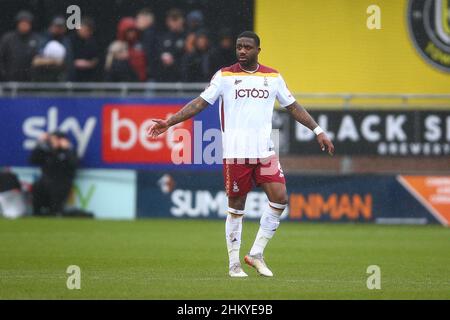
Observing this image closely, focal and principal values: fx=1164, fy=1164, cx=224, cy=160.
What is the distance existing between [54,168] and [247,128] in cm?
1071

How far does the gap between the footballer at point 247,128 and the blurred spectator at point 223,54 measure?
33.2 ft

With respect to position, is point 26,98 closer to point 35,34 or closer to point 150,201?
point 35,34

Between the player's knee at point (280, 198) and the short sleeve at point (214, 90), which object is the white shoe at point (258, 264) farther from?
the short sleeve at point (214, 90)

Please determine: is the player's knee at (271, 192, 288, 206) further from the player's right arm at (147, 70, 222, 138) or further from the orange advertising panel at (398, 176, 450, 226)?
the orange advertising panel at (398, 176, 450, 226)

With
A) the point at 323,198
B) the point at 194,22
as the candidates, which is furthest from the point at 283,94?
the point at 194,22

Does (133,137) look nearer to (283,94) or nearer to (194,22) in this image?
(194,22)

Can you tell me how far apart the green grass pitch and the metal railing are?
239 centimetres

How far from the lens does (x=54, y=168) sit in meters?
22.2

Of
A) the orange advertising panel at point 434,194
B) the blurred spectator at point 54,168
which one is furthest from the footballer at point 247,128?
the blurred spectator at point 54,168

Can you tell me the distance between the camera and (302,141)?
2192cm

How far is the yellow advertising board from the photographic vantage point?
22203mm

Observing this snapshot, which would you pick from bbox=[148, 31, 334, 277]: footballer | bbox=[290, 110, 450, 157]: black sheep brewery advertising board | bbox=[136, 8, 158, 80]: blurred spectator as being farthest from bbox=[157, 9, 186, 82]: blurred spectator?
bbox=[148, 31, 334, 277]: footballer

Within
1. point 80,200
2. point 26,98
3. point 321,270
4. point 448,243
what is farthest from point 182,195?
point 321,270

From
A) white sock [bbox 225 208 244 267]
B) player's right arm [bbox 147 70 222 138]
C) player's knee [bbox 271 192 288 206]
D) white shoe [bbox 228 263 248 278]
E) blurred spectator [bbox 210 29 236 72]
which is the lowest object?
white shoe [bbox 228 263 248 278]
